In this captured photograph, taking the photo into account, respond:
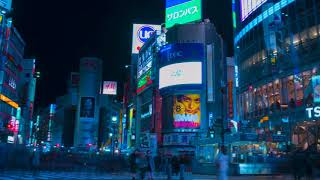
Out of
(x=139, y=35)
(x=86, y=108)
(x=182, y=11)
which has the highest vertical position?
(x=139, y=35)

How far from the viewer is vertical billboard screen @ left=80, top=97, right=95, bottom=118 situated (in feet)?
428

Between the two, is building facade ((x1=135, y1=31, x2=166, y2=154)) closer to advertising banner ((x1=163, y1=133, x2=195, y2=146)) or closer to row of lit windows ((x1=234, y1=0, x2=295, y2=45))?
advertising banner ((x1=163, y1=133, x2=195, y2=146))

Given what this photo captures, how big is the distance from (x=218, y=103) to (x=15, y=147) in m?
36.2

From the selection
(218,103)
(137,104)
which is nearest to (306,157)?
(218,103)

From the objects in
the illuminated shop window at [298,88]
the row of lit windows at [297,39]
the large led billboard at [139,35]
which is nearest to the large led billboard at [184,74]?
the row of lit windows at [297,39]

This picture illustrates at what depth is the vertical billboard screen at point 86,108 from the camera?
428ft

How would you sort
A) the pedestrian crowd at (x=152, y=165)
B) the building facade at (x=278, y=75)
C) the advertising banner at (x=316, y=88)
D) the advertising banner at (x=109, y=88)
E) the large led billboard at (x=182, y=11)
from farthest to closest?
the advertising banner at (x=109, y=88)
the large led billboard at (x=182, y=11)
the building facade at (x=278, y=75)
the advertising banner at (x=316, y=88)
the pedestrian crowd at (x=152, y=165)

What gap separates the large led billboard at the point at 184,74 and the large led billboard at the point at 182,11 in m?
9.22

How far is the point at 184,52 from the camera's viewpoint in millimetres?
57969

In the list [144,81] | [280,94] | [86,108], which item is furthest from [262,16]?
[86,108]

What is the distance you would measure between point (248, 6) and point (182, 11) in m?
Result: 11.3

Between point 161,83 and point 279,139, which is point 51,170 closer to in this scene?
point 279,139

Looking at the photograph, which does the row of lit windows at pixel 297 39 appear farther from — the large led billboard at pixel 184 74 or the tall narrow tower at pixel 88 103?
the tall narrow tower at pixel 88 103

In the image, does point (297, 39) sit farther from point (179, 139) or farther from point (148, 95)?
point (148, 95)
